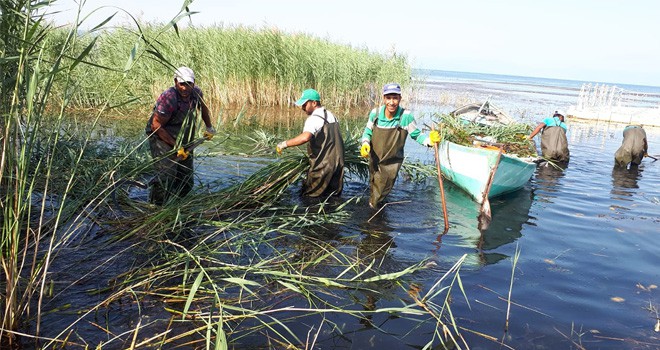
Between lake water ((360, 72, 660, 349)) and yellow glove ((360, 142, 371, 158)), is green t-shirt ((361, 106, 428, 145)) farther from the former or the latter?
lake water ((360, 72, 660, 349))

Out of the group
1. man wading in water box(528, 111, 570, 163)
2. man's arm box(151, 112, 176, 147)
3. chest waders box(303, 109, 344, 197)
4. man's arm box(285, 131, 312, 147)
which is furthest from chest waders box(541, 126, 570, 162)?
man's arm box(151, 112, 176, 147)

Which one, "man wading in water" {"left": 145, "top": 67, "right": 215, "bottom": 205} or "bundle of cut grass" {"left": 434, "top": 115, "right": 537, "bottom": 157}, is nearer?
"man wading in water" {"left": 145, "top": 67, "right": 215, "bottom": 205}

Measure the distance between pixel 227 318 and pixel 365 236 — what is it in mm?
2484

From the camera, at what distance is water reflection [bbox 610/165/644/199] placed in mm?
8055

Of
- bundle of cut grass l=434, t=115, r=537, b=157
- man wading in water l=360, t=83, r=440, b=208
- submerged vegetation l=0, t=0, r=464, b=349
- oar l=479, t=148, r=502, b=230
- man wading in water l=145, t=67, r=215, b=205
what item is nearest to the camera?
submerged vegetation l=0, t=0, r=464, b=349

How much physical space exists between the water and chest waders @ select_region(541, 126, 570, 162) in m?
1.52

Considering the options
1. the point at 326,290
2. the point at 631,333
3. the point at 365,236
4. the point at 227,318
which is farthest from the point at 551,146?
the point at 227,318

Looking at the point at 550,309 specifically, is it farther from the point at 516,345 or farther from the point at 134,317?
the point at 134,317

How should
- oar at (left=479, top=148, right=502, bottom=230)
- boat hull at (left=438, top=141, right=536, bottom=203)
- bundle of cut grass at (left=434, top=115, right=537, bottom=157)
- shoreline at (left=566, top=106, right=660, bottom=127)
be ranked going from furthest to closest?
shoreline at (left=566, top=106, right=660, bottom=127)
bundle of cut grass at (left=434, top=115, right=537, bottom=157)
boat hull at (left=438, top=141, right=536, bottom=203)
oar at (left=479, top=148, right=502, bottom=230)

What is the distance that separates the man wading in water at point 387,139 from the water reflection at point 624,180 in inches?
173

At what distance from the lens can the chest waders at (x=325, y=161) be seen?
5.72 meters

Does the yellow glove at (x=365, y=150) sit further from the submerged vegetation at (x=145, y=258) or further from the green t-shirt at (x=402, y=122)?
the submerged vegetation at (x=145, y=258)

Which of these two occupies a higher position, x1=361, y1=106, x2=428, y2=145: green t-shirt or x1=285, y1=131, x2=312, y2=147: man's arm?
x1=361, y1=106, x2=428, y2=145: green t-shirt

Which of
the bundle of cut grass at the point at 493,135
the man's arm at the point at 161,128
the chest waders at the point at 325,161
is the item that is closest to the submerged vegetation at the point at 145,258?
the chest waders at the point at 325,161
